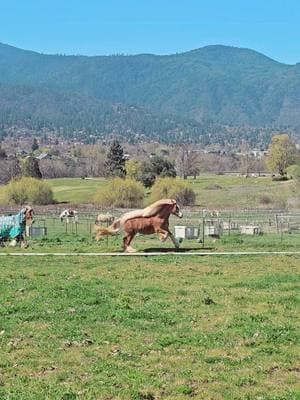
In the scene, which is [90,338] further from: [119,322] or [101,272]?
[101,272]

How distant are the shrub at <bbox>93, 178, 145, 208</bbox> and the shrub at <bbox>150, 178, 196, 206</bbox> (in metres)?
2.95

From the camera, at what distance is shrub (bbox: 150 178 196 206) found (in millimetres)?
103988

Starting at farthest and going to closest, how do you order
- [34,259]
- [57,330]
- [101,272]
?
[34,259] < [101,272] < [57,330]

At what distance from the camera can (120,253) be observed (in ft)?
104

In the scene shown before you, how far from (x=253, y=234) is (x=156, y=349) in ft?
114

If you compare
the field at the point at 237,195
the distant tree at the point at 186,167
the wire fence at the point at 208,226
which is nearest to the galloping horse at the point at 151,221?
the wire fence at the point at 208,226

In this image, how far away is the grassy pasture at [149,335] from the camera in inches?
452

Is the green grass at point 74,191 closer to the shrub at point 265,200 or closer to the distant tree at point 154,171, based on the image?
the distant tree at point 154,171

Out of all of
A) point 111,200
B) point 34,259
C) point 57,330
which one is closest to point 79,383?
point 57,330

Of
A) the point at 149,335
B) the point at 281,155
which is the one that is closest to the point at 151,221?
the point at 149,335

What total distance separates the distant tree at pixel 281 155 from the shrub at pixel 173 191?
48.8m

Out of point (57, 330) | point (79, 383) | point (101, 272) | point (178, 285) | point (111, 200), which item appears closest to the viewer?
point (79, 383)

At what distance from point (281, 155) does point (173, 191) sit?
2194 inches

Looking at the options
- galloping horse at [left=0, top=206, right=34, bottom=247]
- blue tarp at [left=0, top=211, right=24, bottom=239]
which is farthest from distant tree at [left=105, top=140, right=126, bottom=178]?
blue tarp at [left=0, top=211, right=24, bottom=239]
